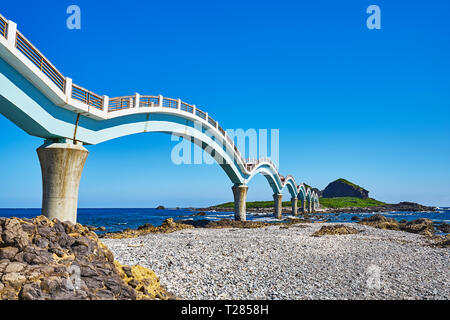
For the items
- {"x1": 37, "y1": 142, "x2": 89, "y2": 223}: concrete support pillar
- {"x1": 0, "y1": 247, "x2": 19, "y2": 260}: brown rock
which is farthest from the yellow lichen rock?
{"x1": 37, "y1": 142, "x2": 89, "y2": 223}: concrete support pillar

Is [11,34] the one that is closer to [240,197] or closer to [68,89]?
[68,89]

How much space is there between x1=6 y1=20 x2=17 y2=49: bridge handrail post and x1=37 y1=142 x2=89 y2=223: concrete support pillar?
5349mm

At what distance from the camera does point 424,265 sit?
14.2 meters

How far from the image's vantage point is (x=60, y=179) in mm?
15656

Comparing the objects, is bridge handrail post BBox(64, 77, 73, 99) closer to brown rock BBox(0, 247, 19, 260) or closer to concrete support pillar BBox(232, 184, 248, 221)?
brown rock BBox(0, 247, 19, 260)

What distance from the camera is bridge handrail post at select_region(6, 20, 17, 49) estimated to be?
1259cm

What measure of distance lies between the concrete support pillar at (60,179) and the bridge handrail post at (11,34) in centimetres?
535

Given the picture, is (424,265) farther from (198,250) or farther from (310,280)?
(198,250)

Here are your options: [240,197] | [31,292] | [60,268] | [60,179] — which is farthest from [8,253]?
[240,197]

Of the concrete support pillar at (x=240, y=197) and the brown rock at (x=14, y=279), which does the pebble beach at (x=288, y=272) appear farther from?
the concrete support pillar at (x=240, y=197)

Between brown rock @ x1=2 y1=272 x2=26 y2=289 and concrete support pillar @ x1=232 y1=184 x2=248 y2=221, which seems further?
concrete support pillar @ x1=232 y1=184 x2=248 y2=221

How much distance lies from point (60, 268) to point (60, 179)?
10.1 meters

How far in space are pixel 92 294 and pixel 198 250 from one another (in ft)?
26.9
